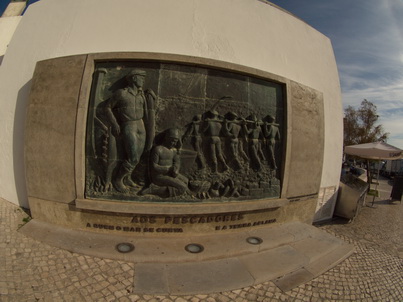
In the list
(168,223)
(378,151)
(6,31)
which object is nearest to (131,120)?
(168,223)

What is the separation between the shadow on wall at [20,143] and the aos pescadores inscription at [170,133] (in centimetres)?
247

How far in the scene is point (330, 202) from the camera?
7.21 metres

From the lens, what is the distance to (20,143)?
5340 millimetres

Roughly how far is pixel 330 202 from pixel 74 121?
851 cm

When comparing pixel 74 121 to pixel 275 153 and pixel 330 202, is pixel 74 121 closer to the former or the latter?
pixel 275 153

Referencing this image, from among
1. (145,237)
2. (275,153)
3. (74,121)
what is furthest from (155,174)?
(275,153)

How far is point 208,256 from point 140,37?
5421 mm

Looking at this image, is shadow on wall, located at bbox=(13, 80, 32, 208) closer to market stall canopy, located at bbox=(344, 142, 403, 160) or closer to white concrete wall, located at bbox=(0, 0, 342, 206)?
white concrete wall, located at bbox=(0, 0, 342, 206)

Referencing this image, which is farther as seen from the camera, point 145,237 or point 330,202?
point 330,202

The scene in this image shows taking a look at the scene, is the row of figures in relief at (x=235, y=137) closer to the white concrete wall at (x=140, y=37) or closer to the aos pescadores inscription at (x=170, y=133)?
the aos pescadores inscription at (x=170, y=133)

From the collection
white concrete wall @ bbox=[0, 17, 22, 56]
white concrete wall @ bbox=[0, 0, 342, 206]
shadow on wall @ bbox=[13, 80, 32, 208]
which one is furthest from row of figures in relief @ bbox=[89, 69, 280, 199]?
white concrete wall @ bbox=[0, 17, 22, 56]

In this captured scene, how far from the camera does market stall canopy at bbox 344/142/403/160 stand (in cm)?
945

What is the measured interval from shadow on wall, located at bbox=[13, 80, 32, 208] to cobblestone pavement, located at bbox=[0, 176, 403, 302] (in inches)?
27.4

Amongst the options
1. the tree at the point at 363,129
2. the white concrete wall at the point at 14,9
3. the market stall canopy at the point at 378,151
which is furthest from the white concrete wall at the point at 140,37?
the tree at the point at 363,129
